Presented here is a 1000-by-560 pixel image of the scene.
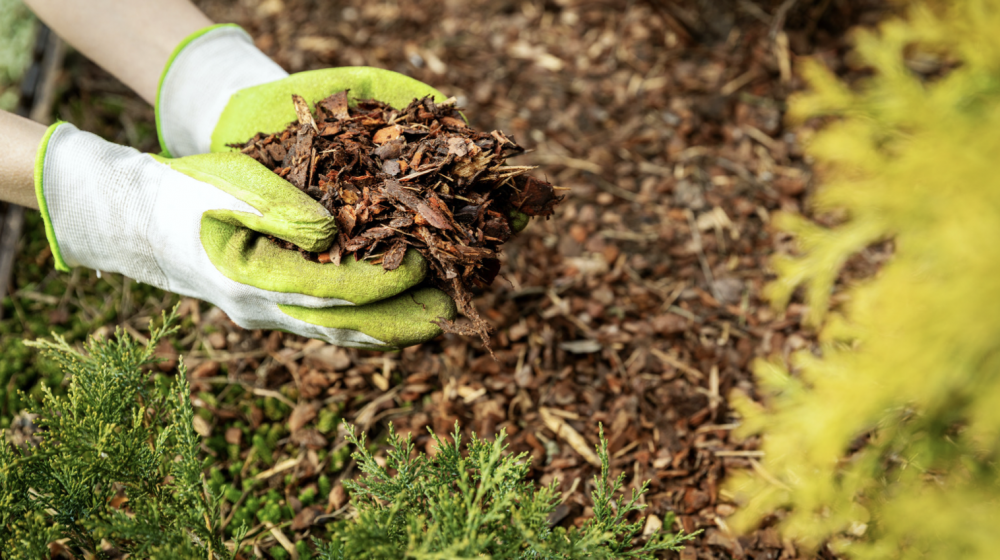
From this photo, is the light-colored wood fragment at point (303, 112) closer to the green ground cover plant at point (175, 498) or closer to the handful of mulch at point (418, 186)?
the handful of mulch at point (418, 186)

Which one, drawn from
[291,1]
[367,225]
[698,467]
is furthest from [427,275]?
[291,1]

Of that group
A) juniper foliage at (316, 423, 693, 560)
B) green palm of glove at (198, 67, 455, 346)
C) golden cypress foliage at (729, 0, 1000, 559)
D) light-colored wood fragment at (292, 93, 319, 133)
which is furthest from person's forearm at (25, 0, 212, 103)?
golden cypress foliage at (729, 0, 1000, 559)

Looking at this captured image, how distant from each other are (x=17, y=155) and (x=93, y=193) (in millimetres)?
284

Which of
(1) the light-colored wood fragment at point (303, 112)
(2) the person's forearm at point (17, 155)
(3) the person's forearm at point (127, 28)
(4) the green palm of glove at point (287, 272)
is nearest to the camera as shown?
(4) the green palm of glove at point (287, 272)

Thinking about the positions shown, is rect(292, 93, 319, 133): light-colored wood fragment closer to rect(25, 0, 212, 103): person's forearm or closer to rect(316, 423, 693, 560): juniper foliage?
rect(25, 0, 212, 103): person's forearm

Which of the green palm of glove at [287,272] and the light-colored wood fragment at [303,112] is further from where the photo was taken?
the light-colored wood fragment at [303,112]

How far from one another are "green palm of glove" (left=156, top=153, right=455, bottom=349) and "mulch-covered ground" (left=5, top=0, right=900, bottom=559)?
2.44ft

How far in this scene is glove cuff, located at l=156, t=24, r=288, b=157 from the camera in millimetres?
2359

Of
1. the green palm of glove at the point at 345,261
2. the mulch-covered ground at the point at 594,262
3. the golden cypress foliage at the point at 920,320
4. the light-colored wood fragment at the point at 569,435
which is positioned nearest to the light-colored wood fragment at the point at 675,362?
the mulch-covered ground at the point at 594,262

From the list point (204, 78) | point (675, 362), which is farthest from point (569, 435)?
point (204, 78)

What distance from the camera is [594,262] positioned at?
315 centimetres

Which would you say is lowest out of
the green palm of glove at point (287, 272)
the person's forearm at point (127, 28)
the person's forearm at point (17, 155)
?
the green palm of glove at point (287, 272)

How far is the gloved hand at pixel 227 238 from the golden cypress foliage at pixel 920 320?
122 cm

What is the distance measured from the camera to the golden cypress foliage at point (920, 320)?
1204 millimetres
